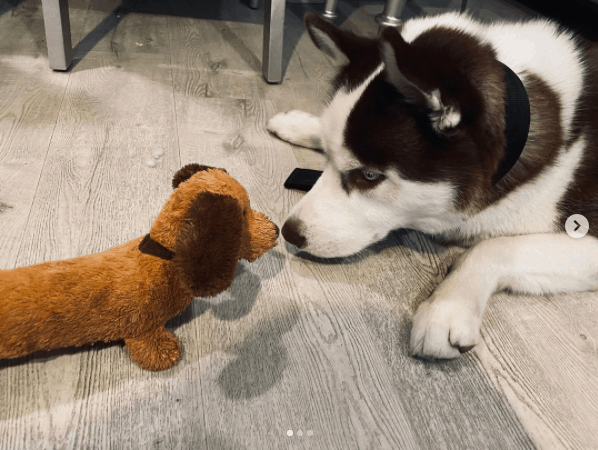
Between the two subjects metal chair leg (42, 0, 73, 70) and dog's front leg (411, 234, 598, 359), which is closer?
dog's front leg (411, 234, 598, 359)

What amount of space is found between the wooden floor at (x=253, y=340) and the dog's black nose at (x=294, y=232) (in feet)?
0.34

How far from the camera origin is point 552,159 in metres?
1.04

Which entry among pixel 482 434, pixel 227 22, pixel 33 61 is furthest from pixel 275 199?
pixel 227 22

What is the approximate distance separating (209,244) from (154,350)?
288 mm

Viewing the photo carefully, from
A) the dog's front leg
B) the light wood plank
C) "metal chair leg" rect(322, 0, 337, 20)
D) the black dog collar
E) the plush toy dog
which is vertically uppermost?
the black dog collar

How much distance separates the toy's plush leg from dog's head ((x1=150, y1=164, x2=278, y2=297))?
18 centimetres

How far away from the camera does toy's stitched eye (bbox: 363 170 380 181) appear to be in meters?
1.00

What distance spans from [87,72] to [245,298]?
1.51m

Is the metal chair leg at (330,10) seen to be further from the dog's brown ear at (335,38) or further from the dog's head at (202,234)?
the dog's head at (202,234)

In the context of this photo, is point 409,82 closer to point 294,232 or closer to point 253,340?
point 294,232

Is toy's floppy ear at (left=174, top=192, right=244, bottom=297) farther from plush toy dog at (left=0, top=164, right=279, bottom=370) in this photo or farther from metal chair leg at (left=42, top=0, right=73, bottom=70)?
metal chair leg at (left=42, top=0, right=73, bottom=70)

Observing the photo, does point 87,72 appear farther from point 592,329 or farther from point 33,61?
point 592,329

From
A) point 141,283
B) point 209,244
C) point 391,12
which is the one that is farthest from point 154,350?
point 391,12

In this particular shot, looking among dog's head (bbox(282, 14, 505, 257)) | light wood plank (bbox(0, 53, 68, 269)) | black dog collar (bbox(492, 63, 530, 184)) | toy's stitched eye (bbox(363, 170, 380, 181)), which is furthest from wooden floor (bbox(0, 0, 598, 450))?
black dog collar (bbox(492, 63, 530, 184))
